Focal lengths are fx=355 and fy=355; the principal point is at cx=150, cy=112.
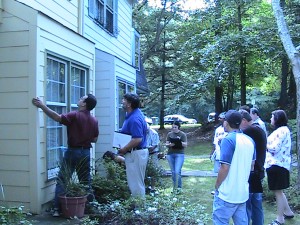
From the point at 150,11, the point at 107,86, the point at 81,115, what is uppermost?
the point at 150,11

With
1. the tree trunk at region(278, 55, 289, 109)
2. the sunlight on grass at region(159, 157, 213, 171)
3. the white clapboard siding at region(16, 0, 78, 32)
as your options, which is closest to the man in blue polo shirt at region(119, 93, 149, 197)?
the white clapboard siding at region(16, 0, 78, 32)

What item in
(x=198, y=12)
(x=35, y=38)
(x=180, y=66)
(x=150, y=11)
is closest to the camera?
(x=35, y=38)

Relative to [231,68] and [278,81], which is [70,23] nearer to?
[231,68]

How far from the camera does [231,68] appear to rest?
750 inches

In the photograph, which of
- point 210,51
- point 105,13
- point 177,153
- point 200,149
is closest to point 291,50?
point 177,153

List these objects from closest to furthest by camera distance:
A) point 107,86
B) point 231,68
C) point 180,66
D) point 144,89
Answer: point 107,86, point 144,89, point 231,68, point 180,66

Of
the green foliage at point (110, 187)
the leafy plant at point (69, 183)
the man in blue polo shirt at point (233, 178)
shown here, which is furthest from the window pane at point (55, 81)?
the man in blue polo shirt at point (233, 178)

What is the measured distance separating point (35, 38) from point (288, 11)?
14694 mm

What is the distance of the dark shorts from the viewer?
5668mm

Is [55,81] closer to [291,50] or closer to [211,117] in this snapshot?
[291,50]

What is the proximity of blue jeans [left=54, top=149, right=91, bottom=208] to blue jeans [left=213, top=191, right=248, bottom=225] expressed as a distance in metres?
2.38

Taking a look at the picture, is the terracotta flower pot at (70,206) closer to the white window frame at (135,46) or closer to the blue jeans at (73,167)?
the blue jeans at (73,167)

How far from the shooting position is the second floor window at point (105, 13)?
9367 mm

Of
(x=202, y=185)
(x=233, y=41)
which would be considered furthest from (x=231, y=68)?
(x=202, y=185)
